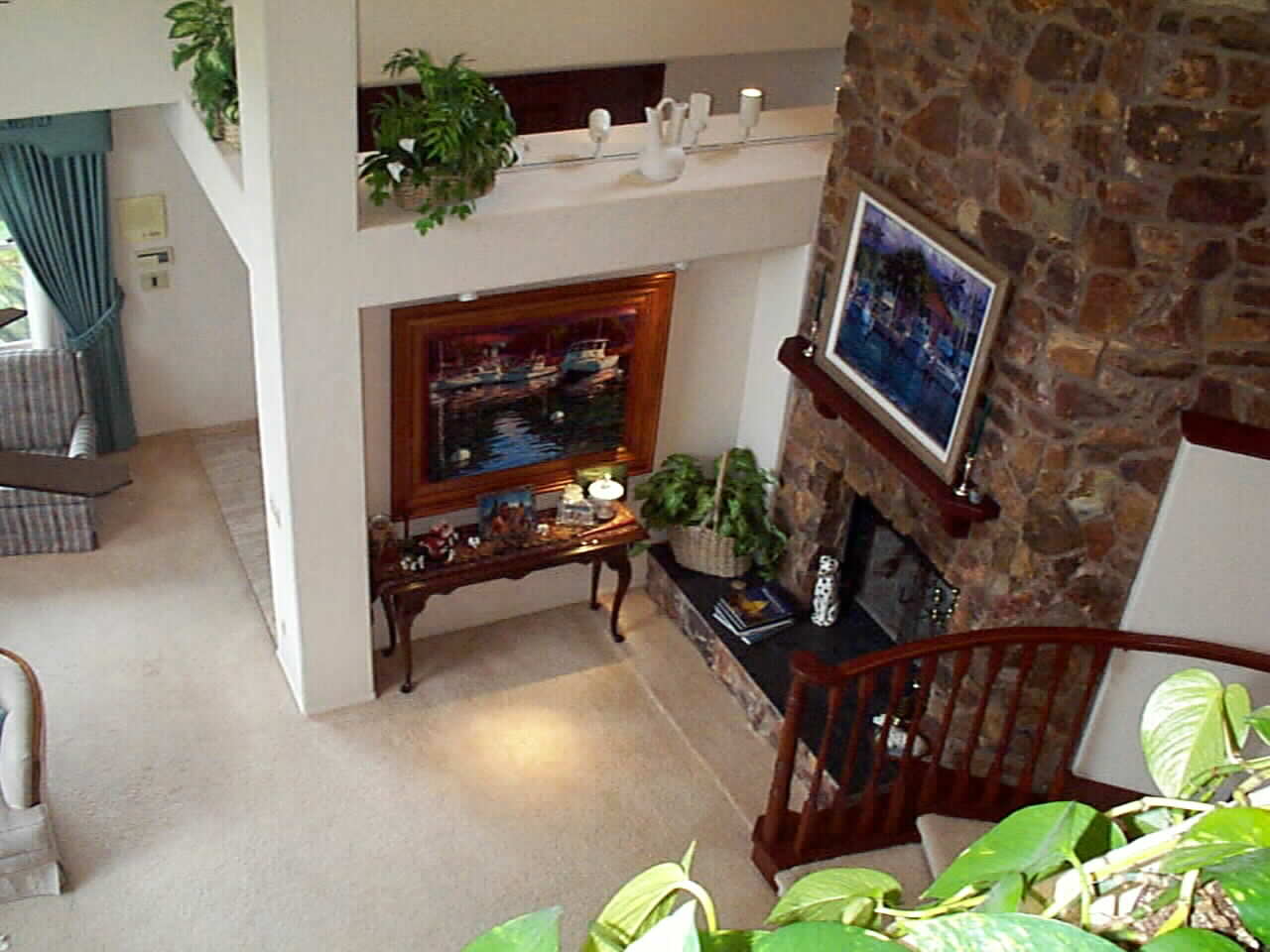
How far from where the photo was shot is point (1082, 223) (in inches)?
194

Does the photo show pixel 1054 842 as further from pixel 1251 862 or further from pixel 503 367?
pixel 503 367

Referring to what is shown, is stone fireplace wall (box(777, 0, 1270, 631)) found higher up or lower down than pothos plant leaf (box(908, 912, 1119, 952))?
lower down

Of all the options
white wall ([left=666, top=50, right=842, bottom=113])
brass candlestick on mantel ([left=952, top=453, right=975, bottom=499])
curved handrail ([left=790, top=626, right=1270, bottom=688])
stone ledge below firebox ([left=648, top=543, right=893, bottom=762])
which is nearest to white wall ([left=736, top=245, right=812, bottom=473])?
stone ledge below firebox ([left=648, top=543, right=893, bottom=762])

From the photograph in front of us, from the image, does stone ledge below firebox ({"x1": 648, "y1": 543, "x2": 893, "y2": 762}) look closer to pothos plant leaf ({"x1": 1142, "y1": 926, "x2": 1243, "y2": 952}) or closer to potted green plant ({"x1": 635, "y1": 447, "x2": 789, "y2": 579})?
potted green plant ({"x1": 635, "y1": 447, "x2": 789, "y2": 579})

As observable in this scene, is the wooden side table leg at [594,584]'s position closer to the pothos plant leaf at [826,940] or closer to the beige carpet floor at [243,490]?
the beige carpet floor at [243,490]

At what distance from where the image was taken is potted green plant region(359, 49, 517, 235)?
5.52 meters

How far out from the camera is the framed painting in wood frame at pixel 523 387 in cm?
658

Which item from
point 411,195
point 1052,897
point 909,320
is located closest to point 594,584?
point 909,320

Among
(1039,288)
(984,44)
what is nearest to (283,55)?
(984,44)

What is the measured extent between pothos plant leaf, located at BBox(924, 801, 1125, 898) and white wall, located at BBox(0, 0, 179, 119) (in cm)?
623

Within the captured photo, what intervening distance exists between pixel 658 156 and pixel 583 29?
87 cm

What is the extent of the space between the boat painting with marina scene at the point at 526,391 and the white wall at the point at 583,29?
4.10 feet

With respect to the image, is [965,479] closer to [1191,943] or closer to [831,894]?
[831,894]

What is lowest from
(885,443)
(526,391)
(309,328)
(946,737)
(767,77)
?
(946,737)
